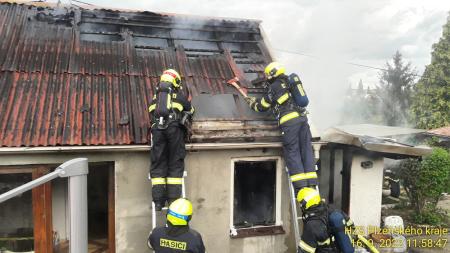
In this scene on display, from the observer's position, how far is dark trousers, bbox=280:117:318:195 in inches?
226

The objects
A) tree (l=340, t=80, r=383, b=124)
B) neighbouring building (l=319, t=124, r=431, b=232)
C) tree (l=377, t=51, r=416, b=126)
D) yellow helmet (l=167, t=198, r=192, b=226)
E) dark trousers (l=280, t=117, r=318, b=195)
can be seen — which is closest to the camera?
yellow helmet (l=167, t=198, r=192, b=226)

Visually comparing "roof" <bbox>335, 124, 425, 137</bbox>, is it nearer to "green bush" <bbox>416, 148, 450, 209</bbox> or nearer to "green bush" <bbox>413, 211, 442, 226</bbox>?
"green bush" <bbox>416, 148, 450, 209</bbox>

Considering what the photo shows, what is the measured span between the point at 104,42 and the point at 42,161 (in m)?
2.89

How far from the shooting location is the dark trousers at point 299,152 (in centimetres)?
575

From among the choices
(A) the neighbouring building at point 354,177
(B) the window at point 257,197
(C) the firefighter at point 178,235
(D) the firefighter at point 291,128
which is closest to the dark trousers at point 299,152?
(D) the firefighter at point 291,128

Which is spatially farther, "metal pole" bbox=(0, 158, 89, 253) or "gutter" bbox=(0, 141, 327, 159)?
"gutter" bbox=(0, 141, 327, 159)

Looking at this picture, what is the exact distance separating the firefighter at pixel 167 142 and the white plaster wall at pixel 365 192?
433cm

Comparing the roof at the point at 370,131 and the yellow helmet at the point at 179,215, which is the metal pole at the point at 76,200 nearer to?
the yellow helmet at the point at 179,215

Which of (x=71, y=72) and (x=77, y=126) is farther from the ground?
(x=71, y=72)

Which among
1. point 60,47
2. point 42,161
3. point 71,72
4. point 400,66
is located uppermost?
point 400,66

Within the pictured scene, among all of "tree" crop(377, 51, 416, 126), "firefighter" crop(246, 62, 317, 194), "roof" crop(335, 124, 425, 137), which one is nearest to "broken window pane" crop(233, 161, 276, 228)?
"firefighter" crop(246, 62, 317, 194)

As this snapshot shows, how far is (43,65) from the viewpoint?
625 cm


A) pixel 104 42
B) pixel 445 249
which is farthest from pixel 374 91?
pixel 104 42

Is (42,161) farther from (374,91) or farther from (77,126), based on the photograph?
(374,91)
